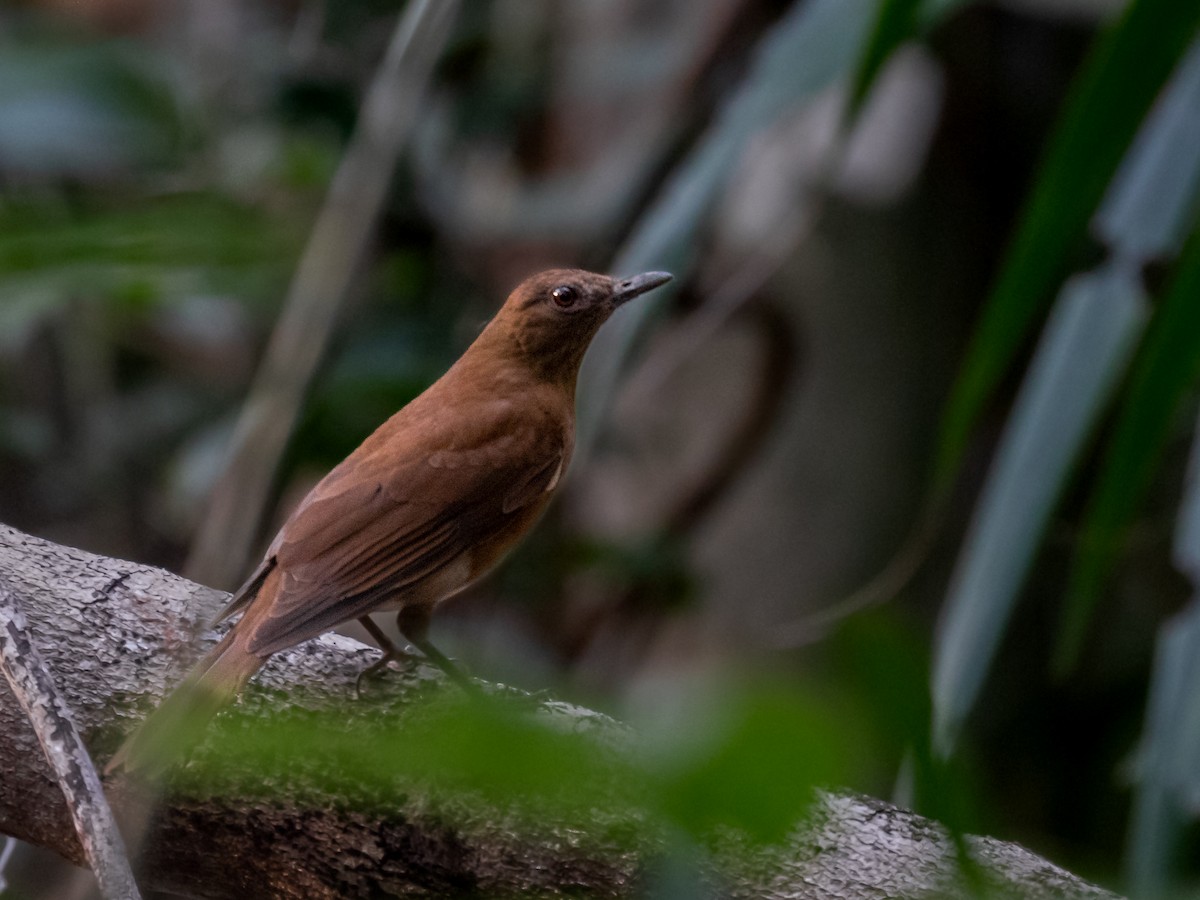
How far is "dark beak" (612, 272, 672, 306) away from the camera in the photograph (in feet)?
10.5

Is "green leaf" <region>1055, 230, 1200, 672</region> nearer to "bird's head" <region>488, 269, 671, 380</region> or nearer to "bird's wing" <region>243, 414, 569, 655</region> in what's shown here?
"bird's wing" <region>243, 414, 569, 655</region>

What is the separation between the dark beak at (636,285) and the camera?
3.21 metres

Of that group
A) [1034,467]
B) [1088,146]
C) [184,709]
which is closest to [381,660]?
[184,709]

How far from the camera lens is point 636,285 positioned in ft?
10.9

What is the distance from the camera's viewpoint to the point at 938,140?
527 cm

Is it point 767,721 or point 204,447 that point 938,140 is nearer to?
point 204,447

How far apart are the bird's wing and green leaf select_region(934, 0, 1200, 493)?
1.06 metres

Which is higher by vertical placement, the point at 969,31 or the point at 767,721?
the point at 969,31

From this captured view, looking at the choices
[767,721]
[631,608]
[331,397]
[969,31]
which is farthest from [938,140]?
[767,721]

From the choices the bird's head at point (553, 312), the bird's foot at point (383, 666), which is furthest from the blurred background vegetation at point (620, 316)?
the bird's foot at point (383, 666)

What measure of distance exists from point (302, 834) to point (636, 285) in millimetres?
1758

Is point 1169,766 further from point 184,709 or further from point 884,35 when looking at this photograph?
point 184,709

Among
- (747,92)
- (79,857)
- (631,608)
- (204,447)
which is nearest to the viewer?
(79,857)

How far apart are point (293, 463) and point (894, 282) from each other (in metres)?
2.60
